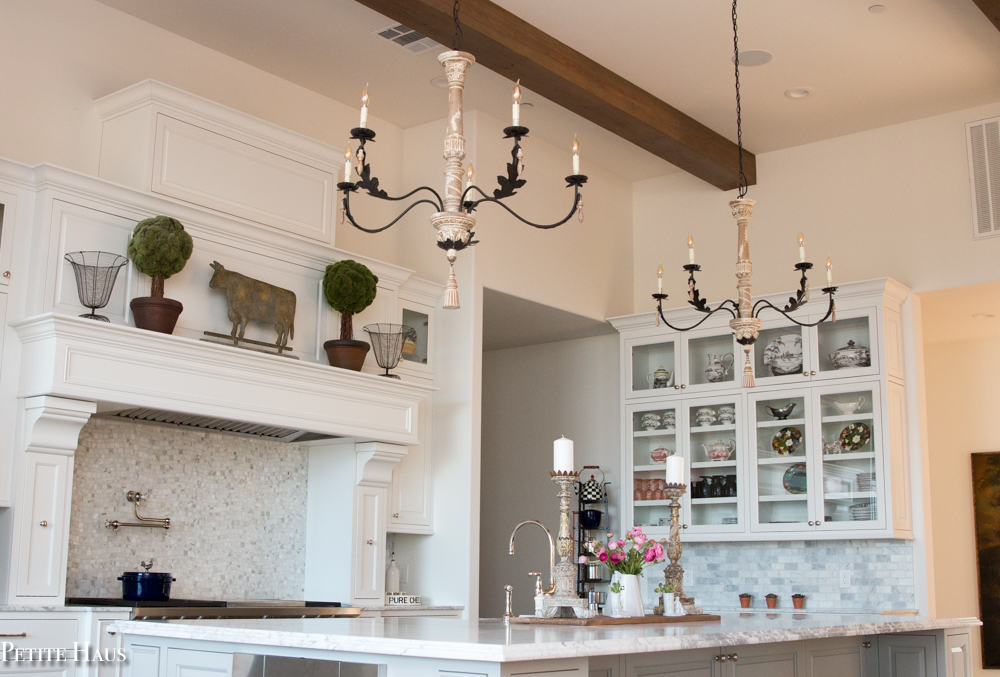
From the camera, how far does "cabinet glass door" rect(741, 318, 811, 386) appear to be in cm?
645

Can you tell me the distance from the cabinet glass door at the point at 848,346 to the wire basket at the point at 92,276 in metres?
4.17

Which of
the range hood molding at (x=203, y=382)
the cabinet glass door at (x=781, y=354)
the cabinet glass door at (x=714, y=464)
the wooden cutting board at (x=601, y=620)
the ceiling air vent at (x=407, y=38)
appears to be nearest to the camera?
the wooden cutting board at (x=601, y=620)

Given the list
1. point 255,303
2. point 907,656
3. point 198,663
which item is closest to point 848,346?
point 907,656

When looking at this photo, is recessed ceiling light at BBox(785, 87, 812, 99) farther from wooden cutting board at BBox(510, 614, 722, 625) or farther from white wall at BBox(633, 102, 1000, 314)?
wooden cutting board at BBox(510, 614, 722, 625)

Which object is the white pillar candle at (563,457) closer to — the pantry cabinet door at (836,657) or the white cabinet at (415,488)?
the pantry cabinet door at (836,657)

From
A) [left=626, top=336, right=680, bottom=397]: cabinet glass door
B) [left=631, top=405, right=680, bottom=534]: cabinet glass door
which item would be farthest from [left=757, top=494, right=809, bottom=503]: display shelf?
[left=626, top=336, right=680, bottom=397]: cabinet glass door

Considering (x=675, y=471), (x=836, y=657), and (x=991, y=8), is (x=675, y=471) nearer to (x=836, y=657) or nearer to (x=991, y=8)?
(x=836, y=657)

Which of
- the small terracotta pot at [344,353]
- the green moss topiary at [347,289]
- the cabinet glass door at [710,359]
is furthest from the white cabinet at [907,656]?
the green moss topiary at [347,289]

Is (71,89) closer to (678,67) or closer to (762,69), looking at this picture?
(678,67)

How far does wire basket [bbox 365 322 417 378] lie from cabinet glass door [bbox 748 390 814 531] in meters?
2.43

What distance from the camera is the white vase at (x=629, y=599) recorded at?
3799 millimetres

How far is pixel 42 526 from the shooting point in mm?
4117

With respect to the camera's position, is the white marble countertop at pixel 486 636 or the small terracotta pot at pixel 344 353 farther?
the small terracotta pot at pixel 344 353

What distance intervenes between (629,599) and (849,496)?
2834 mm
